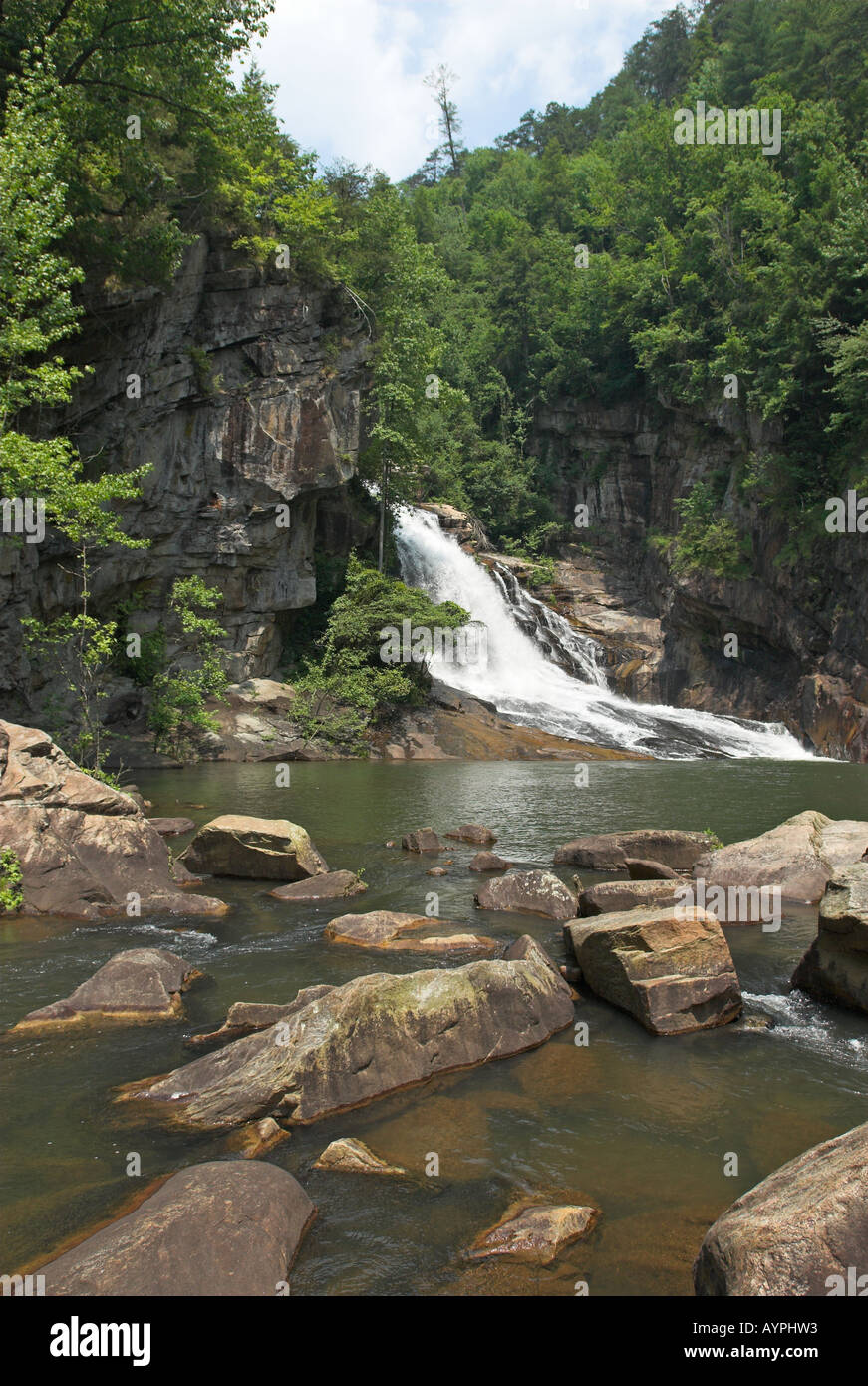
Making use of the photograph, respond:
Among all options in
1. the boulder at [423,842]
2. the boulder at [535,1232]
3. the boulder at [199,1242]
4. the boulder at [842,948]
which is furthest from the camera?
the boulder at [423,842]

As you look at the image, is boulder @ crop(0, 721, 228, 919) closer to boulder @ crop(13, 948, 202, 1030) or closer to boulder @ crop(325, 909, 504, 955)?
boulder @ crop(325, 909, 504, 955)

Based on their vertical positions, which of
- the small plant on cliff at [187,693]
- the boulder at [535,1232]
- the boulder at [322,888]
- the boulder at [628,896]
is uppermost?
the small plant on cliff at [187,693]

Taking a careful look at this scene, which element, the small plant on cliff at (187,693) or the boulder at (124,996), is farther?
the small plant on cliff at (187,693)

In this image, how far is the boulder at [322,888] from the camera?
11.8m

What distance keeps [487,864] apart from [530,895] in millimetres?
2238

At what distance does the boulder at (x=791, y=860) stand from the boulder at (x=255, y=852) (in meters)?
5.82

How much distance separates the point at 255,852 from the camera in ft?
41.9

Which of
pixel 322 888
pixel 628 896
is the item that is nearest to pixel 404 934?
pixel 322 888

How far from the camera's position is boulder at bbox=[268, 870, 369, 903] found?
38.7 ft

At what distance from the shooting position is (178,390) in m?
27.9

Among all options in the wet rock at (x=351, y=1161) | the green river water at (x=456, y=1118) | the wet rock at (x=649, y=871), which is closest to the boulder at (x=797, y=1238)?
the green river water at (x=456, y=1118)

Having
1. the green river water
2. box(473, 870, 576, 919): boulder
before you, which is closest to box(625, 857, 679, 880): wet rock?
box(473, 870, 576, 919): boulder

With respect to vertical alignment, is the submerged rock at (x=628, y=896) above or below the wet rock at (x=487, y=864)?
above

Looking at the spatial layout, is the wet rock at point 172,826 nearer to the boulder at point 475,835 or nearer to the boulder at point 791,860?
the boulder at point 475,835
